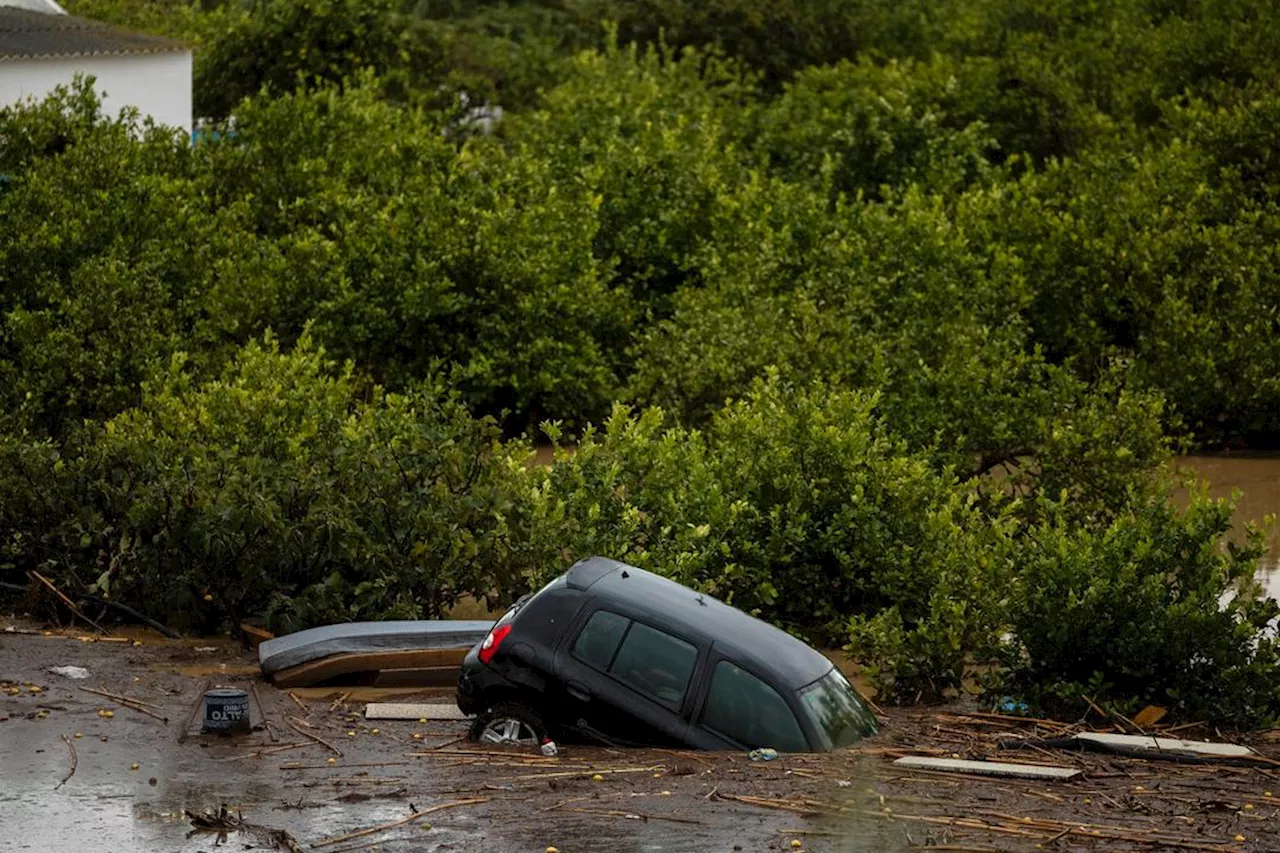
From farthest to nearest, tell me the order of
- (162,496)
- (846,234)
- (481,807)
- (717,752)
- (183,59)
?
(183,59), (846,234), (162,496), (717,752), (481,807)

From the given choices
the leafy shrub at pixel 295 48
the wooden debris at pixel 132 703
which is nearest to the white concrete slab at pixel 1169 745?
the wooden debris at pixel 132 703

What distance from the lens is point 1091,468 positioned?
2172 centimetres

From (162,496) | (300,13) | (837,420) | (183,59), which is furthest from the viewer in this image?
(300,13)

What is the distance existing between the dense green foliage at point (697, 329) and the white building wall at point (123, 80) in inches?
118

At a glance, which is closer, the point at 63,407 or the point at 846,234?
the point at 63,407

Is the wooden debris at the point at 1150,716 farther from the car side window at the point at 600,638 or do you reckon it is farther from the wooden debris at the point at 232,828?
the wooden debris at the point at 232,828

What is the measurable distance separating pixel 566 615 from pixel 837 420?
752cm

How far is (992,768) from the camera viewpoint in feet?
39.3

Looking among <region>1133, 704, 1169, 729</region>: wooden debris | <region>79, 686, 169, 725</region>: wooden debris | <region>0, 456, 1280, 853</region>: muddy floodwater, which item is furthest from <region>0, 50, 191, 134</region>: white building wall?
<region>1133, 704, 1169, 729</region>: wooden debris

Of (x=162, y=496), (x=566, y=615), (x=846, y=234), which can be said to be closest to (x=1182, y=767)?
(x=566, y=615)

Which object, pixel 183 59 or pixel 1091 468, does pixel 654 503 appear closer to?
pixel 1091 468

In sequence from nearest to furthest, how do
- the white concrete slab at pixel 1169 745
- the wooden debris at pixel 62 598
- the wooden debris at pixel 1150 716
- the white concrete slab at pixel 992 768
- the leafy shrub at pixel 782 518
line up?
the white concrete slab at pixel 992 768, the white concrete slab at pixel 1169 745, the wooden debris at pixel 1150 716, the leafy shrub at pixel 782 518, the wooden debris at pixel 62 598

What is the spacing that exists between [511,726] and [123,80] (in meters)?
25.4

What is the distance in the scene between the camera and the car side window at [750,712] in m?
12.2
